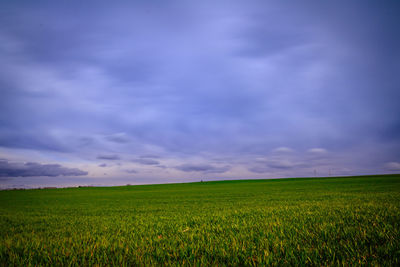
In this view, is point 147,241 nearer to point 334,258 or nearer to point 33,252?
point 33,252

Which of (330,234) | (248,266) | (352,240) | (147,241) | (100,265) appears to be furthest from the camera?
(147,241)

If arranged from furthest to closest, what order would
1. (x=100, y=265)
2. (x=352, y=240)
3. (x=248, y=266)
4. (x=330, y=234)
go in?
(x=330, y=234), (x=352, y=240), (x=100, y=265), (x=248, y=266)

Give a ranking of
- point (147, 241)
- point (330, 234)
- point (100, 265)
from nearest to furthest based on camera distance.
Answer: point (100, 265) → point (330, 234) → point (147, 241)

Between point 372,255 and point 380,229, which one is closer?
point 372,255

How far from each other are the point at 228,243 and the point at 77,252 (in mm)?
2850

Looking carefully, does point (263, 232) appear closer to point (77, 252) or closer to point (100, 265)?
point (100, 265)

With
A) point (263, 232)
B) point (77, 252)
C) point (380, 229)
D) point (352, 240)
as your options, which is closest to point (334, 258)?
point (352, 240)

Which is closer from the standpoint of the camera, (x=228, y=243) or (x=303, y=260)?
(x=303, y=260)

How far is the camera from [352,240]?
143 inches

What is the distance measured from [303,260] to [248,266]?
83 cm

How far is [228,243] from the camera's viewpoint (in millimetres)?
3795

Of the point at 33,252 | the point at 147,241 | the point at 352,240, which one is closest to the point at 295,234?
the point at 352,240

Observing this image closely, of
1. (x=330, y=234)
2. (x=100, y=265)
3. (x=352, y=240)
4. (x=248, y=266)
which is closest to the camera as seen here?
(x=248, y=266)

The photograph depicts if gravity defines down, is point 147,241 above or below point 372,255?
below
